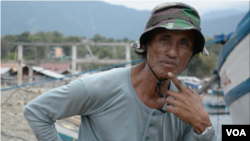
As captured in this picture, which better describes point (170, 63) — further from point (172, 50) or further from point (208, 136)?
point (208, 136)

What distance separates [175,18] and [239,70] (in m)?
4.38

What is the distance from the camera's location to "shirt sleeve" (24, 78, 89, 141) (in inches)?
59.8

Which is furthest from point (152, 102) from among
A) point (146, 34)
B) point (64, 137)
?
point (64, 137)

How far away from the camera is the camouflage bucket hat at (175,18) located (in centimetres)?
153

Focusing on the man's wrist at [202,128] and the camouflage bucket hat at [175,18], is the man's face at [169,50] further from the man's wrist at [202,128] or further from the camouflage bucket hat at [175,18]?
the man's wrist at [202,128]

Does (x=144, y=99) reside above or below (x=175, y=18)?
below

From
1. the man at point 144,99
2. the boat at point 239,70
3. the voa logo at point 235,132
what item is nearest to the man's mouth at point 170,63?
the man at point 144,99

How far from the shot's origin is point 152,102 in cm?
174

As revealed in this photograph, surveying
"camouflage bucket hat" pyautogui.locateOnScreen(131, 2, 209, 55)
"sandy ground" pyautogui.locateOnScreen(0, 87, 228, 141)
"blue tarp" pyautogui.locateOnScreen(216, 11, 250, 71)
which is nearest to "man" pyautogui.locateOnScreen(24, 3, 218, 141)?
"camouflage bucket hat" pyautogui.locateOnScreen(131, 2, 209, 55)

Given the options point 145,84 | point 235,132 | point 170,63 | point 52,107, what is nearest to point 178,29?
point 170,63

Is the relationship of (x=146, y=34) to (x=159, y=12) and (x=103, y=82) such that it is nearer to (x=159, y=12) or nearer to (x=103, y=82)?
(x=159, y=12)

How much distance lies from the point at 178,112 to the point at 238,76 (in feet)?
14.9

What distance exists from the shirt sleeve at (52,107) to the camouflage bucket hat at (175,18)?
58cm

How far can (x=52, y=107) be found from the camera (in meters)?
1.54
